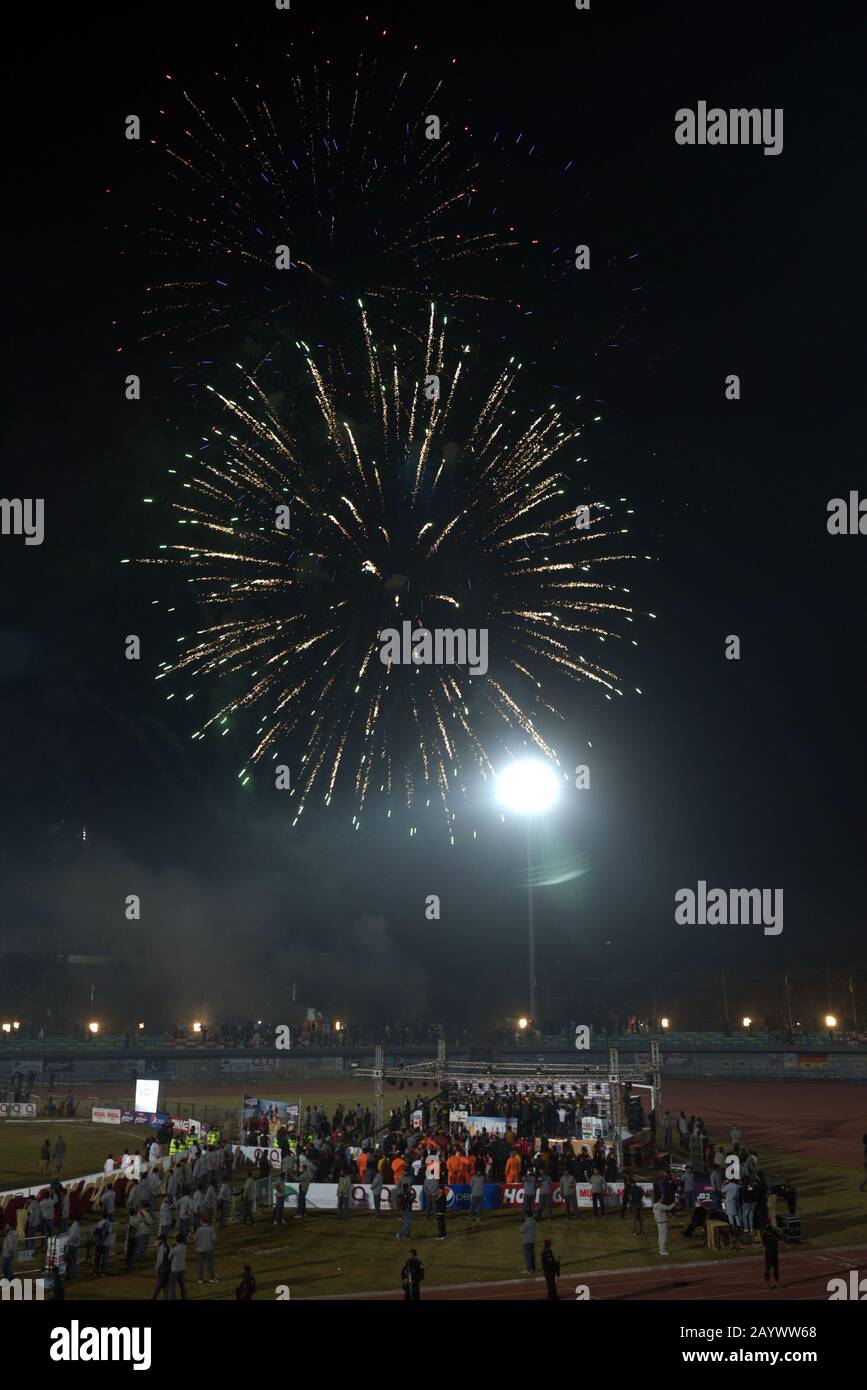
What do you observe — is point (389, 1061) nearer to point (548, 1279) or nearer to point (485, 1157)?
point (485, 1157)

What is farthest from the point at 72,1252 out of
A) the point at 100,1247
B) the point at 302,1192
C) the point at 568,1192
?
the point at 568,1192

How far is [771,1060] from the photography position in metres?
60.6

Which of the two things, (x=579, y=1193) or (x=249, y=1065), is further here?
(x=249, y=1065)

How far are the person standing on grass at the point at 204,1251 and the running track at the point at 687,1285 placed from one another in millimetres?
2564

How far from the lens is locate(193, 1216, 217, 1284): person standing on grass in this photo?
19125 millimetres

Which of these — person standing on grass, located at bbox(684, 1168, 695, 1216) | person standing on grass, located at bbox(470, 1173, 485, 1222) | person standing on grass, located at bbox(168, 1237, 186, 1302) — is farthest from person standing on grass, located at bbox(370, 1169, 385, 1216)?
person standing on grass, located at bbox(168, 1237, 186, 1302)

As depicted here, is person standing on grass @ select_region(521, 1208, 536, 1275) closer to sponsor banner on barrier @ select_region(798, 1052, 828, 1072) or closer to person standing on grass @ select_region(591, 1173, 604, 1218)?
person standing on grass @ select_region(591, 1173, 604, 1218)

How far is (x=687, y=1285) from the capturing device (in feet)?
60.6

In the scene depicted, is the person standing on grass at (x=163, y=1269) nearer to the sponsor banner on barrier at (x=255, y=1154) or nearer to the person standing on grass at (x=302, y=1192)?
the person standing on grass at (x=302, y=1192)

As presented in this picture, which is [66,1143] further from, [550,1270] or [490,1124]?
[550,1270]

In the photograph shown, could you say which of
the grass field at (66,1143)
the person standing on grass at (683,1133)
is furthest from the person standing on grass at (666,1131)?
the grass field at (66,1143)

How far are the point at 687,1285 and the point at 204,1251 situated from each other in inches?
331

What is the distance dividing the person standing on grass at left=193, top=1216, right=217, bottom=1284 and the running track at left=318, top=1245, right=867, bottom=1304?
256 centimetres

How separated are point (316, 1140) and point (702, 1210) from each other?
12146 millimetres
